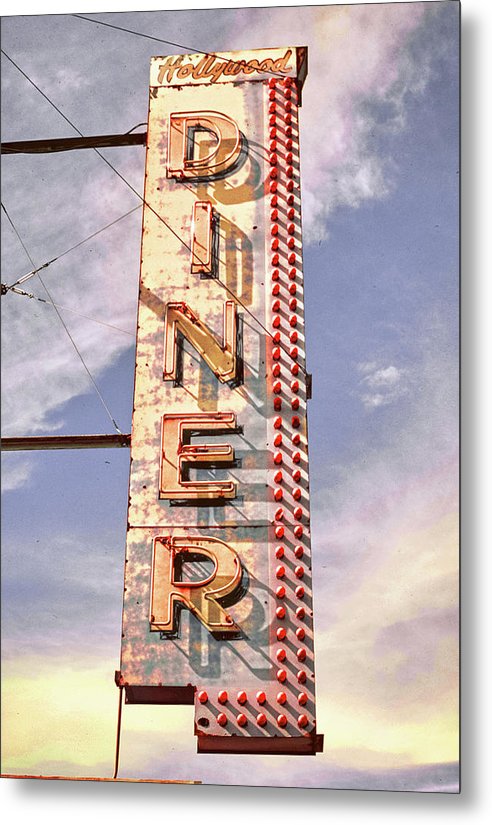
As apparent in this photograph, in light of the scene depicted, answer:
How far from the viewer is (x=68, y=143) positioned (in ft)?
22.6

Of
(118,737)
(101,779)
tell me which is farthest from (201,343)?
(101,779)

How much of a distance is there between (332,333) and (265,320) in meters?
0.54

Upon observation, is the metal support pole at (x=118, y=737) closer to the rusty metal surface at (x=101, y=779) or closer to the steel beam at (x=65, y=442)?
the rusty metal surface at (x=101, y=779)

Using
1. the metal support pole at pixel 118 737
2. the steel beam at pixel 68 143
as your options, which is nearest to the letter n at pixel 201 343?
the steel beam at pixel 68 143

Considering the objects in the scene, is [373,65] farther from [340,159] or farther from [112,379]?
[112,379]

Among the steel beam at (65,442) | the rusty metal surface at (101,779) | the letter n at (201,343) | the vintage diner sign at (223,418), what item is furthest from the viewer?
the letter n at (201,343)

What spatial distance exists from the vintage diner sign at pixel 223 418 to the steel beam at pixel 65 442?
0.46 feet

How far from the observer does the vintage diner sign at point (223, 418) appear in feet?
19.8

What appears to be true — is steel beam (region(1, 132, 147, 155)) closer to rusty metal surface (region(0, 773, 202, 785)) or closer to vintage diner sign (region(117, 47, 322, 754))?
vintage diner sign (region(117, 47, 322, 754))

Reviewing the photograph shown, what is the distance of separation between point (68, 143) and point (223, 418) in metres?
2.20

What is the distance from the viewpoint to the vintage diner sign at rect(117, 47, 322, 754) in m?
6.04

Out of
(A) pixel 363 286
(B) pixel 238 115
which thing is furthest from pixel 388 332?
(B) pixel 238 115

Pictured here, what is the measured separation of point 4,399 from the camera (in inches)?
252

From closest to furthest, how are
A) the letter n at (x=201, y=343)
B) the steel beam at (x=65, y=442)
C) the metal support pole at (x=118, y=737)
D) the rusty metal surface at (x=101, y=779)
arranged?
the rusty metal surface at (x=101, y=779)
the metal support pole at (x=118, y=737)
the steel beam at (x=65, y=442)
the letter n at (x=201, y=343)
